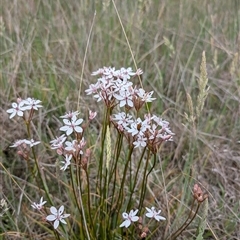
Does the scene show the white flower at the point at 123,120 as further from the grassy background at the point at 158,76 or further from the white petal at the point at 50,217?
the grassy background at the point at 158,76

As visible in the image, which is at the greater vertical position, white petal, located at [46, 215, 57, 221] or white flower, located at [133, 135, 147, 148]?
white flower, located at [133, 135, 147, 148]

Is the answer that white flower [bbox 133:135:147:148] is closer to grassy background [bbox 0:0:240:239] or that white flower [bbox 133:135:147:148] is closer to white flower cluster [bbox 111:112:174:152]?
white flower cluster [bbox 111:112:174:152]

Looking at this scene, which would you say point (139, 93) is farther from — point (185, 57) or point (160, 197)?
point (185, 57)

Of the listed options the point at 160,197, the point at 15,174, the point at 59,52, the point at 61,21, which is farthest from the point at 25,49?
the point at 160,197

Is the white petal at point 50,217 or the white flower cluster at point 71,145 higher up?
the white flower cluster at point 71,145

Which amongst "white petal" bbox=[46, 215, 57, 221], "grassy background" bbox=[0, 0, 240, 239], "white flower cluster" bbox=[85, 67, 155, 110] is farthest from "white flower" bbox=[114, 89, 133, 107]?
"grassy background" bbox=[0, 0, 240, 239]

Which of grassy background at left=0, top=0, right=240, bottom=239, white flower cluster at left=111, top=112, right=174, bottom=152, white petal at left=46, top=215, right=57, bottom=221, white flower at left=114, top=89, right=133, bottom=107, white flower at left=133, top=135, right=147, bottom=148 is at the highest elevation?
white flower at left=114, top=89, right=133, bottom=107

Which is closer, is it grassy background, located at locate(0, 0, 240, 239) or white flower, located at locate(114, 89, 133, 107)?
white flower, located at locate(114, 89, 133, 107)

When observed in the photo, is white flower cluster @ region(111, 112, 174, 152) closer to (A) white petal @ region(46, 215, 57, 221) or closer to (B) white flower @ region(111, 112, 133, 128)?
(B) white flower @ region(111, 112, 133, 128)

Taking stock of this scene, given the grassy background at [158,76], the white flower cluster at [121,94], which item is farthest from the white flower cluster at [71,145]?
the grassy background at [158,76]
